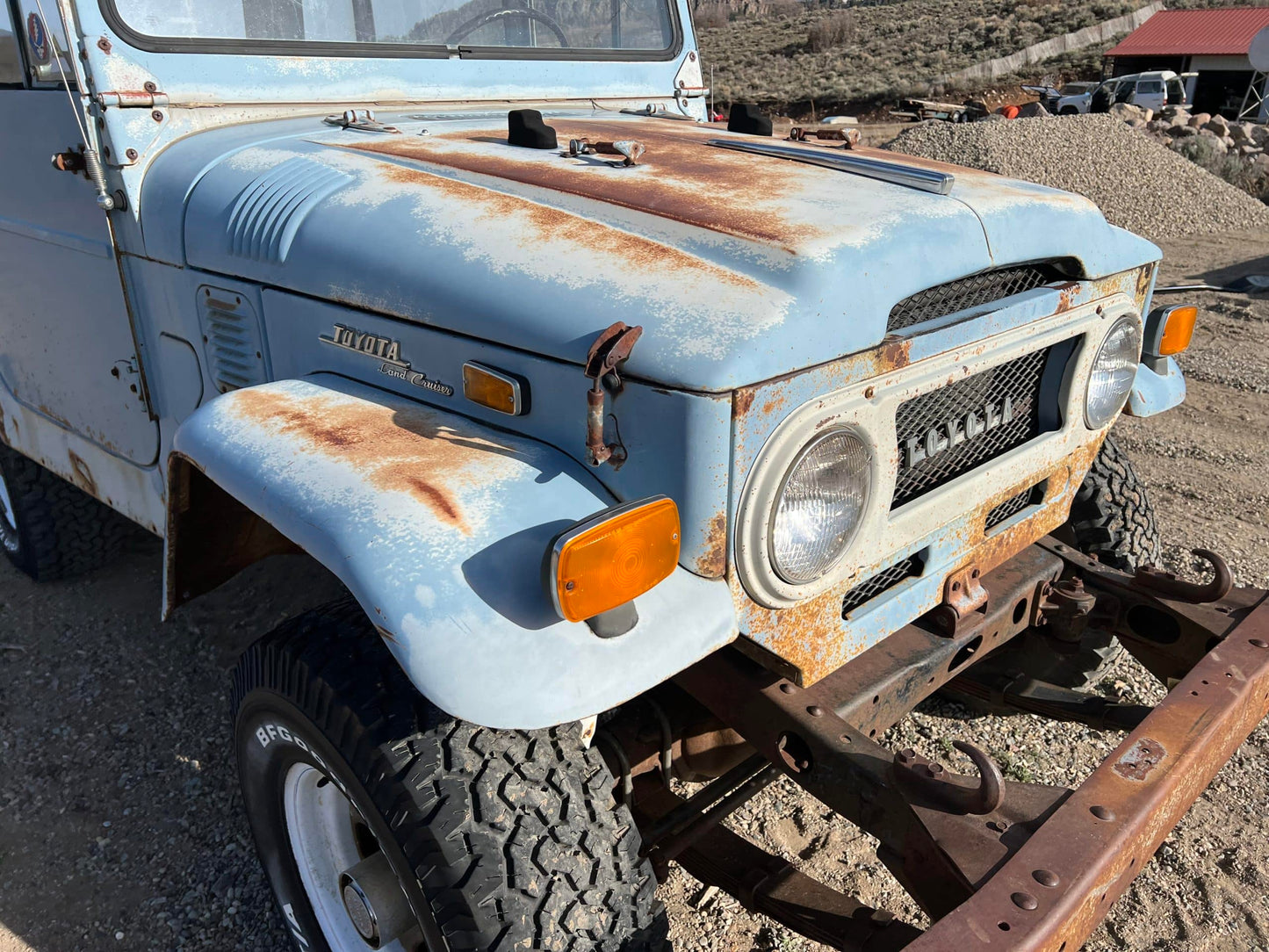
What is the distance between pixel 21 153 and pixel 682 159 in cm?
195

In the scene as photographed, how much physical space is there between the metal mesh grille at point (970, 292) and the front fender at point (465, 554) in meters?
0.62

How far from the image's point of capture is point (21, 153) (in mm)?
2844

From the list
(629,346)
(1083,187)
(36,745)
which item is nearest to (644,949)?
(629,346)

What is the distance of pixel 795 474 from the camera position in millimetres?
1613

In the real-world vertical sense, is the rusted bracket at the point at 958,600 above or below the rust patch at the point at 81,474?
above

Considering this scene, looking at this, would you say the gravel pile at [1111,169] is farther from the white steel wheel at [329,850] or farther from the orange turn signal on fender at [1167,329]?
the white steel wheel at [329,850]

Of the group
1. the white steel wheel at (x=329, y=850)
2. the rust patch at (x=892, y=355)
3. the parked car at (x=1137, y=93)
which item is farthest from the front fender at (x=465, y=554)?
the parked car at (x=1137, y=93)

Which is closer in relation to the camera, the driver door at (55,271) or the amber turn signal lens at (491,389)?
the amber turn signal lens at (491,389)

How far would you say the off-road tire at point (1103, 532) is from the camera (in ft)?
9.25

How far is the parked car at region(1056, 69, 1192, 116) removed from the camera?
2278 centimetres

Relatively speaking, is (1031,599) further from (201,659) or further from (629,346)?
(201,659)

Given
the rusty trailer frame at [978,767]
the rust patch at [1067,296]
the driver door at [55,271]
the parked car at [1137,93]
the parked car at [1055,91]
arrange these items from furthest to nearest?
the parked car at [1055,91], the parked car at [1137,93], the driver door at [55,271], the rust patch at [1067,296], the rusty trailer frame at [978,767]

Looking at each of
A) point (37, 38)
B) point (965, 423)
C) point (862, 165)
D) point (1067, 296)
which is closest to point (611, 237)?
point (862, 165)

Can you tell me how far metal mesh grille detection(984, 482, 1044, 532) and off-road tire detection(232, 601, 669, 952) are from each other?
1034 mm
